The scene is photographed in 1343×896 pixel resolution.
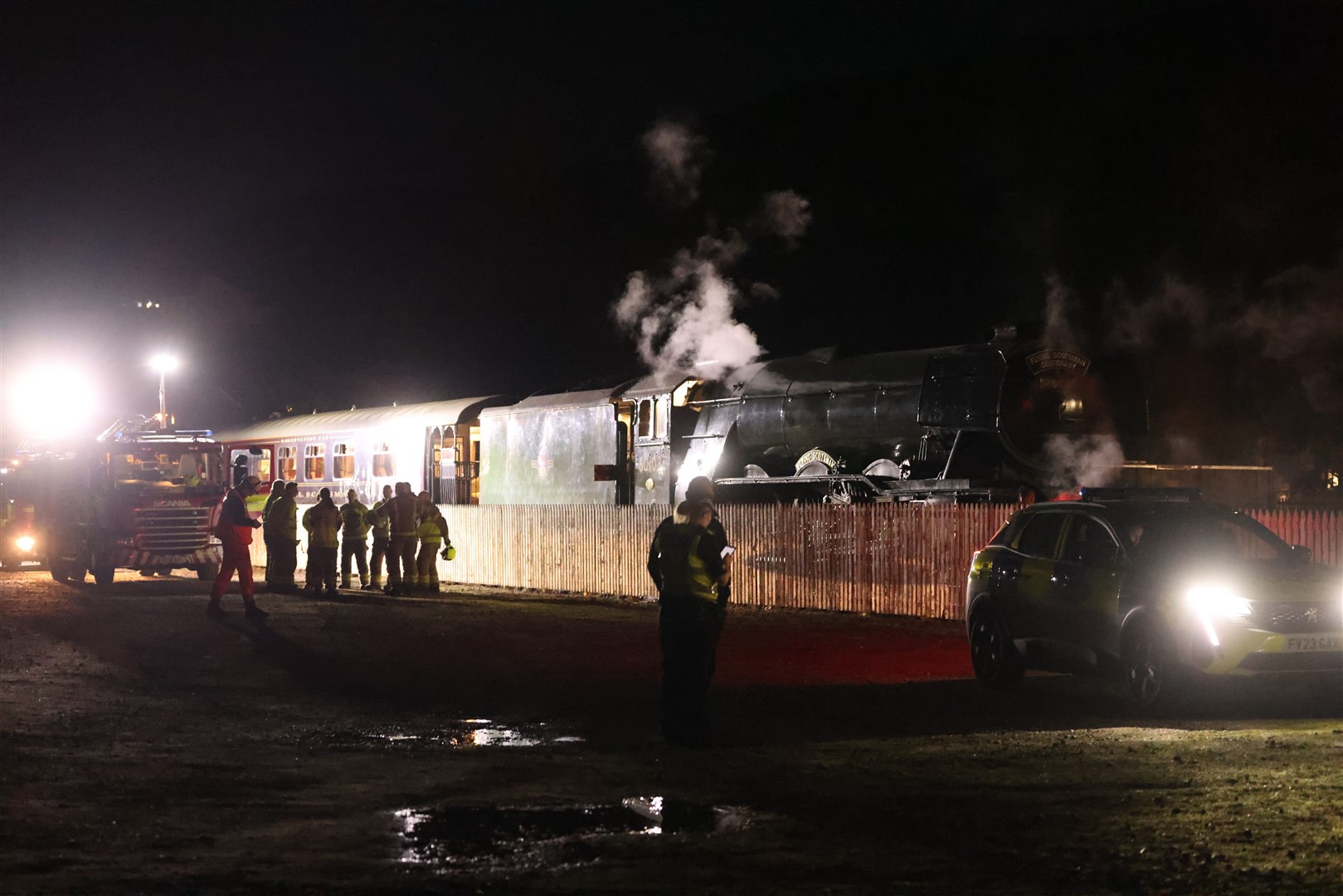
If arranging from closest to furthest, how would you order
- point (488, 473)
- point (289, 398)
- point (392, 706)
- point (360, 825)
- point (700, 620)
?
point (360, 825) < point (700, 620) < point (392, 706) < point (488, 473) < point (289, 398)

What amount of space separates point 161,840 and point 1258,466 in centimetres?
1851

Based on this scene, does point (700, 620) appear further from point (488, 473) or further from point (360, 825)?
point (488, 473)

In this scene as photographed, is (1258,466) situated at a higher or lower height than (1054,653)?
higher

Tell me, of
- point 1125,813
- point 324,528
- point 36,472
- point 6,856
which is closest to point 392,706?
point 6,856

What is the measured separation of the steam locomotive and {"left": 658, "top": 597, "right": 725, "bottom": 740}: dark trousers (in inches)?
397

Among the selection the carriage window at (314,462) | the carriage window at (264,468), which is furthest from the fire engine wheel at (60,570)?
the carriage window at (314,462)

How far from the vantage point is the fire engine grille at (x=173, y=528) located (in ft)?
90.1

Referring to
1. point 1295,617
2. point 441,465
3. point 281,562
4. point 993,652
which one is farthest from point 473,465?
point 1295,617

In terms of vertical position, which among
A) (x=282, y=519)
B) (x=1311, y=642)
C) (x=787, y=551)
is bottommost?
(x=1311, y=642)

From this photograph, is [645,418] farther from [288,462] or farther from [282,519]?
[288,462]

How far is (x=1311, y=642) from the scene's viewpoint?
10.8 metres

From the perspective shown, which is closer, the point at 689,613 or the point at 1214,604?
the point at 689,613

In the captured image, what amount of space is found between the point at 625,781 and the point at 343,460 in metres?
29.5

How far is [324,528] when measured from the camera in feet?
83.4
